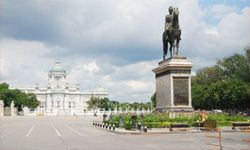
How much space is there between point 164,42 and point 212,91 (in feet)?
182

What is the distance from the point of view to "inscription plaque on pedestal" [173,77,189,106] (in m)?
38.1

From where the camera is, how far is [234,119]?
40.7 meters

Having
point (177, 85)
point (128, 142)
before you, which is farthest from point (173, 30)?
point (128, 142)

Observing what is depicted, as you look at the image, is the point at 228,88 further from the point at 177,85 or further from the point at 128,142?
the point at 128,142

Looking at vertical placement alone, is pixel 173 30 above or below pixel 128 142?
above

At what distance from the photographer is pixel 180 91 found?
3825 centimetres

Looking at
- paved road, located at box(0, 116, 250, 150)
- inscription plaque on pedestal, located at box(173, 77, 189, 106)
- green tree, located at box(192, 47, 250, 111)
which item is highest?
green tree, located at box(192, 47, 250, 111)

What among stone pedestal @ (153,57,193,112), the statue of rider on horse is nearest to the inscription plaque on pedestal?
stone pedestal @ (153,57,193,112)

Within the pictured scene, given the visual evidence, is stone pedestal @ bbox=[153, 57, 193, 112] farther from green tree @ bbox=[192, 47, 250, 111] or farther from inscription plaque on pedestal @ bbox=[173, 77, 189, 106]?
green tree @ bbox=[192, 47, 250, 111]

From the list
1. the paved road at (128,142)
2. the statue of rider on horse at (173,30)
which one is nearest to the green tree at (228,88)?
the statue of rider on horse at (173,30)

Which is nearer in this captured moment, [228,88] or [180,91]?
[180,91]

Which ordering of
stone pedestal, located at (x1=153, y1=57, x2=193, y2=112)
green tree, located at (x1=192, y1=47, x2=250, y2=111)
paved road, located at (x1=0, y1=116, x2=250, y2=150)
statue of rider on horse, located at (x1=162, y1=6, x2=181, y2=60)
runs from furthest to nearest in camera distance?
1. green tree, located at (x1=192, y1=47, x2=250, y2=111)
2. statue of rider on horse, located at (x1=162, y1=6, x2=181, y2=60)
3. stone pedestal, located at (x1=153, y1=57, x2=193, y2=112)
4. paved road, located at (x1=0, y1=116, x2=250, y2=150)

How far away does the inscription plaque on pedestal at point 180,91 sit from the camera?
3809 centimetres

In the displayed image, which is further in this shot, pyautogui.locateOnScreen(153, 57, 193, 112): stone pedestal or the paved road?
pyautogui.locateOnScreen(153, 57, 193, 112): stone pedestal
